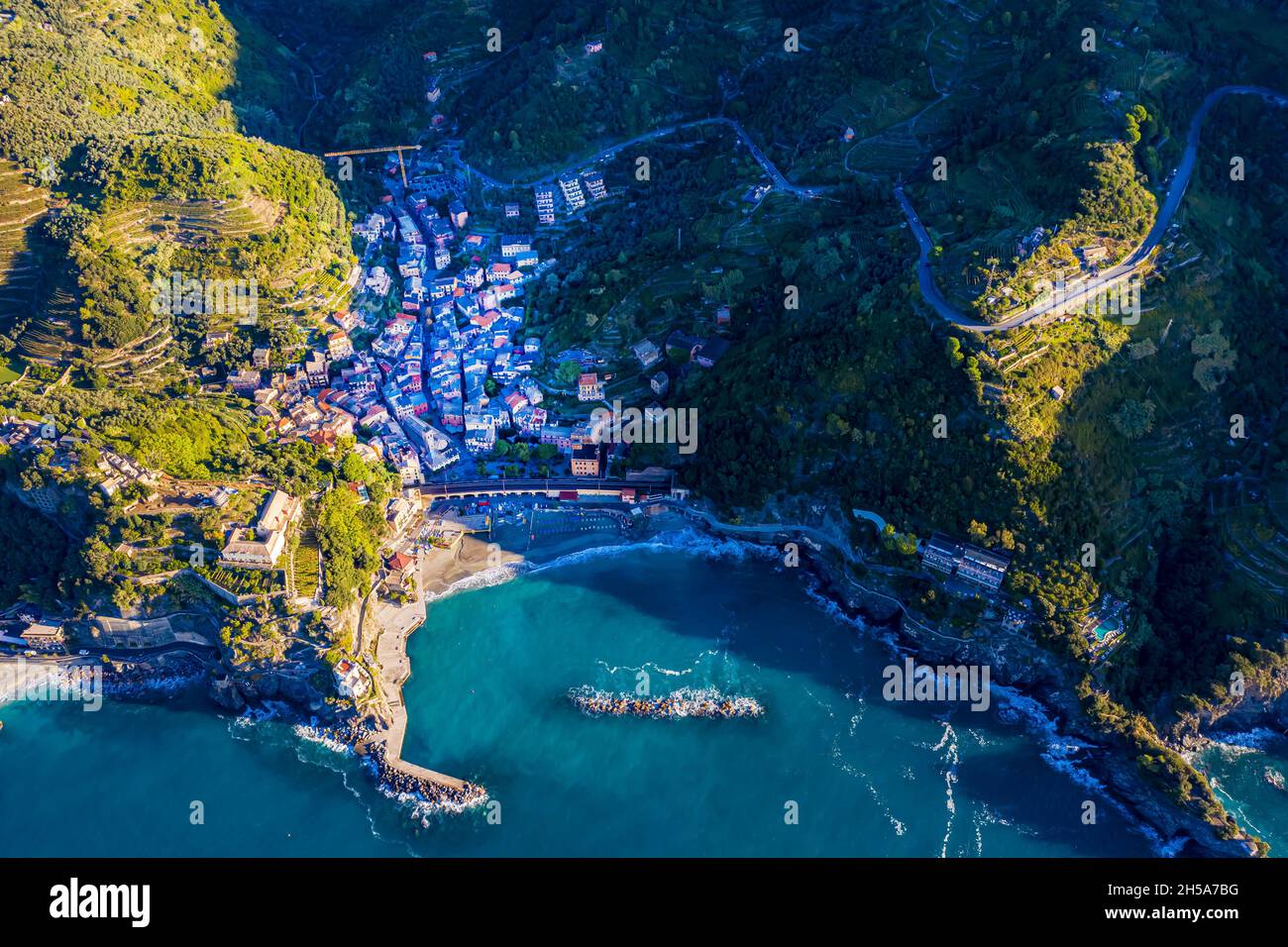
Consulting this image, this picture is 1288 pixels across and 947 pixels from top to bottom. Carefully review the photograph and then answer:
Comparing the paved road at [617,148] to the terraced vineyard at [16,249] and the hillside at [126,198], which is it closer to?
the hillside at [126,198]

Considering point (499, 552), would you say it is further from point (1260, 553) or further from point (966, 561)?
point (1260, 553)

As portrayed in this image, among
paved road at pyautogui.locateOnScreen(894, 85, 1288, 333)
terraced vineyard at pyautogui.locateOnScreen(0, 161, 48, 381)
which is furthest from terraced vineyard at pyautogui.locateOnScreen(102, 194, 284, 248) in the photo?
paved road at pyautogui.locateOnScreen(894, 85, 1288, 333)

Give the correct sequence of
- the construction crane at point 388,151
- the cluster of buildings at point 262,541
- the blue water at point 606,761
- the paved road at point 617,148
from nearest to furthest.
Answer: the blue water at point 606,761
the cluster of buildings at point 262,541
the paved road at point 617,148
the construction crane at point 388,151

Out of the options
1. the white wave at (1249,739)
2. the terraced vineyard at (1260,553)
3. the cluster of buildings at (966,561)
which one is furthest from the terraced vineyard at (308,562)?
the terraced vineyard at (1260,553)

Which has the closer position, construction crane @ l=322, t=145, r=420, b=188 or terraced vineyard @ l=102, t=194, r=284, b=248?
terraced vineyard @ l=102, t=194, r=284, b=248

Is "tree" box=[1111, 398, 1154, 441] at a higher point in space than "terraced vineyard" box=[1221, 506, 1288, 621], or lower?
higher

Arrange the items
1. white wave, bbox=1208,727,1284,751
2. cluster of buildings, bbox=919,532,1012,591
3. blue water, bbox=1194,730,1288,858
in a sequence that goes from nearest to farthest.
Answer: blue water, bbox=1194,730,1288,858, white wave, bbox=1208,727,1284,751, cluster of buildings, bbox=919,532,1012,591

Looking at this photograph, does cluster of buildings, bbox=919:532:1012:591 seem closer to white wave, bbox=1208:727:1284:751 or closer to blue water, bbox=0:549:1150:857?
blue water, bbox=0:549:1150:857

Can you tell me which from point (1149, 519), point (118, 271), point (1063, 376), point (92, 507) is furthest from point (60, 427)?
point (1149, 519)
